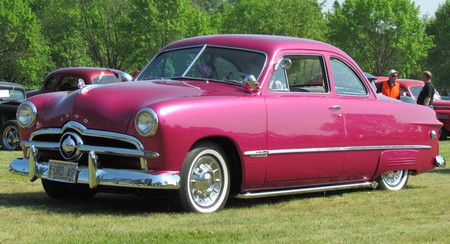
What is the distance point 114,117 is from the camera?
6535 mm

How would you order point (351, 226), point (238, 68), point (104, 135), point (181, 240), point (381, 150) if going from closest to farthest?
point (181, 240), point (351, 226), point (104, 135), point (238, 68), point (381, 150)

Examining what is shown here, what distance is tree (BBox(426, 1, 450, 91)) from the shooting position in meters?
73.4

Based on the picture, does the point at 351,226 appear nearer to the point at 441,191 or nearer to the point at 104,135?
the point at 104,135

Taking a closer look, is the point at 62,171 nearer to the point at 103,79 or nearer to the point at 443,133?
the point at 103,79

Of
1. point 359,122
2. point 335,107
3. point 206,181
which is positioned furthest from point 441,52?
point 206,181

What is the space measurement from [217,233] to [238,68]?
2.45 metres

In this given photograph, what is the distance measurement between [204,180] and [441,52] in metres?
71.2

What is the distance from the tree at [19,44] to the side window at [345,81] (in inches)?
2273

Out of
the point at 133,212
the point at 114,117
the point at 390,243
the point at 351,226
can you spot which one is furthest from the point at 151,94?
the point at 390,243

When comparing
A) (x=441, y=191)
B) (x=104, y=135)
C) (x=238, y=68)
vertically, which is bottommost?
(x=441, y=191)

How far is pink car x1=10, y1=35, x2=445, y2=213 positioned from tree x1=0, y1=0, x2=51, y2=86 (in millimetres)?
57868

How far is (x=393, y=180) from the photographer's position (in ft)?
30.4

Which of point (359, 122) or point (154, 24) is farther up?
point (359, 122)

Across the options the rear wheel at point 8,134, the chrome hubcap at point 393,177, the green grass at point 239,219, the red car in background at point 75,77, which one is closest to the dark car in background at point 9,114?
the rear wheel at point 8,134
